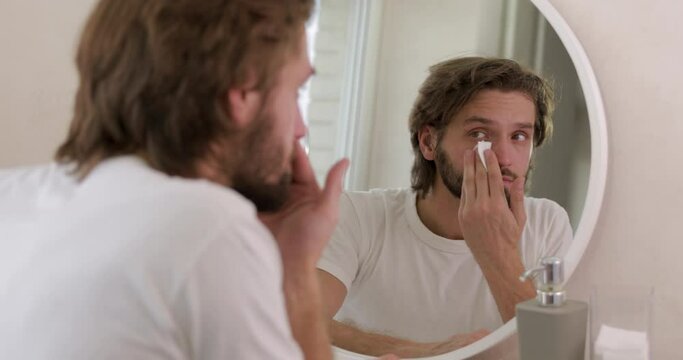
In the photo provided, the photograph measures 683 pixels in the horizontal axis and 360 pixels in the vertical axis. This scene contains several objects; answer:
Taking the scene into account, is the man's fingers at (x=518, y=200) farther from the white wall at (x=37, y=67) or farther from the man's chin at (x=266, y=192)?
the white wall at (x=37, y=67)

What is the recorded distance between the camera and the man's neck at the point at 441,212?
40.0 inches

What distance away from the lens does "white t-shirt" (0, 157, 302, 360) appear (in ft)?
1.74

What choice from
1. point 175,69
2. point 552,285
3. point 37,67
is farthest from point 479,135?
point 37,67

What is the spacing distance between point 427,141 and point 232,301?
538mm

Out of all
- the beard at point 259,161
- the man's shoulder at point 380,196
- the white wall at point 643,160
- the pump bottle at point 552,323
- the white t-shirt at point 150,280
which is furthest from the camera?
the man's shoulder at point 380,196

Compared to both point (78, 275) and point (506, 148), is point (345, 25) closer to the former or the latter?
point (506, 148)

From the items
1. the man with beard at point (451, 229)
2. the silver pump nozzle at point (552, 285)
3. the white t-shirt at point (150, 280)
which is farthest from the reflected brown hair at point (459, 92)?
the white t-shirt at point (150, 280)

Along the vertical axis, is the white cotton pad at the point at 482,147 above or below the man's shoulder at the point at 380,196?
above

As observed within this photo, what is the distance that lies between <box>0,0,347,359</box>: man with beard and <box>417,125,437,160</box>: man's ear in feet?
1.13

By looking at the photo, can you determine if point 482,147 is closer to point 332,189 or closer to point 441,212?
point 441,212

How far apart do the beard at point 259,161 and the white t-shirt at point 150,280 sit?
8 cm

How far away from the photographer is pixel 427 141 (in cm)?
104

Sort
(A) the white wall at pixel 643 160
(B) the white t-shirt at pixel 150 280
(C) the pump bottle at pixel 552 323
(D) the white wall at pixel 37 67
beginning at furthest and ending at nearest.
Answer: (D) the white wall at pixel 37 67 → (A) the white wall at pixel 643 160 → (C) the pump bottle at pixel 552 323 → (B) the white t-shirt at pixel 150 280

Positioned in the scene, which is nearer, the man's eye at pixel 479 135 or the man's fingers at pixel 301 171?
the man's fingers at pixel 301 171
